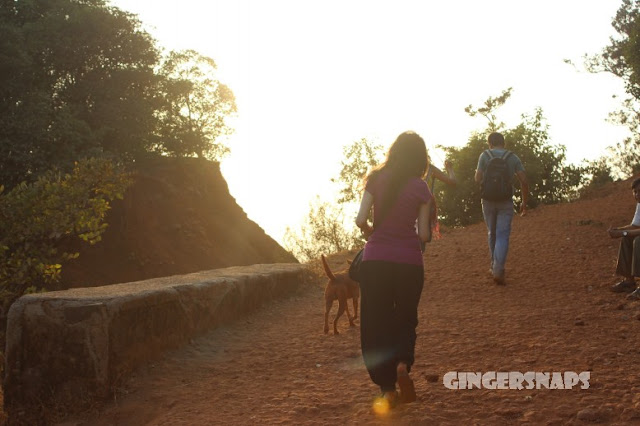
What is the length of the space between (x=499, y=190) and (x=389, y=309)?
4609 mm

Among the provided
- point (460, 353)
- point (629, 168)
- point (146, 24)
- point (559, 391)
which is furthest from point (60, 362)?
→ point (629, 168)

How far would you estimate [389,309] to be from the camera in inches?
158

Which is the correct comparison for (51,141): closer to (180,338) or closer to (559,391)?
(180,338)

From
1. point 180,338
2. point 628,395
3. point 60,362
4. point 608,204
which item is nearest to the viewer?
point 628,395

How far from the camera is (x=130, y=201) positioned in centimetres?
2072

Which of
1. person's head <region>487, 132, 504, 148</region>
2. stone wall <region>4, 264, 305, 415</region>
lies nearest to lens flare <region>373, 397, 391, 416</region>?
stone wall <region>4, 264, 305, 415</region>

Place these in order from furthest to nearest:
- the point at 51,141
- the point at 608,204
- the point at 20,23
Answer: the point at 20,23 < the point at 51,141 < the point at 608,204

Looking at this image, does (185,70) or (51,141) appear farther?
(185,70)

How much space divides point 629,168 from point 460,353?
66.6ft

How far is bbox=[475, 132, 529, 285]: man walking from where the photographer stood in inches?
318

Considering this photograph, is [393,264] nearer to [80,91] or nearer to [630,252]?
[630,252]

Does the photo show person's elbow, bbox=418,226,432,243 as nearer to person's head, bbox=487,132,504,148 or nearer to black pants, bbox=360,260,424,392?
black pants, bbox=360,260,424,392

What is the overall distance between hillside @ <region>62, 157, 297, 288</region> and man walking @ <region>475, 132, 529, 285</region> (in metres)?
12.6

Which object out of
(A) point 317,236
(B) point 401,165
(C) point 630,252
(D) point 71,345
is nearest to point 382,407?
(B) point 401,165
